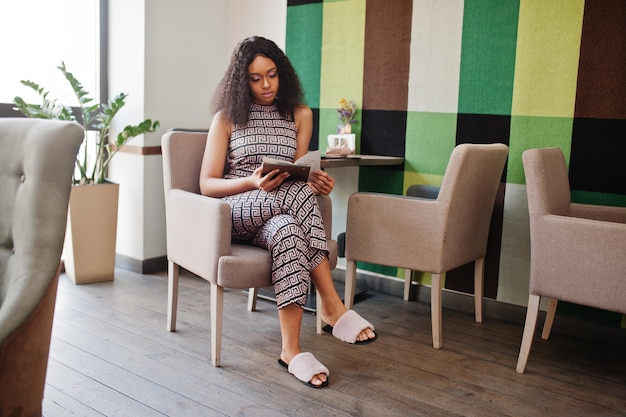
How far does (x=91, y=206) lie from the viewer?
11.3 feet

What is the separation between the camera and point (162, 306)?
3104mm

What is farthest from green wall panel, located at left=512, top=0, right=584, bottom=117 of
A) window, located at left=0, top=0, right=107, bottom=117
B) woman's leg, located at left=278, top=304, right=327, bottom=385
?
window, located at left=0, top=0, right=107, bottom=117

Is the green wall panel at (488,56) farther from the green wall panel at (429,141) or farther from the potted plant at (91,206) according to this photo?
Result: the potted plant at (91,206)

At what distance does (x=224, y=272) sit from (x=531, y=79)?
1.72 m

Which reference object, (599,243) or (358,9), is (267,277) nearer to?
(599,243)

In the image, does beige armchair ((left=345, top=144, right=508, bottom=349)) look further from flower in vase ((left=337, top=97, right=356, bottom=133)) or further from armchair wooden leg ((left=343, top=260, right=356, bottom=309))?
flower in vase ((left=337, top=97, right=356, bottom=133))

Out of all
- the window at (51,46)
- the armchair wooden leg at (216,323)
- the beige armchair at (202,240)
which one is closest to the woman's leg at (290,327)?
the beige armchair at (202,240)

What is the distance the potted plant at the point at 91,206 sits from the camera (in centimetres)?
337

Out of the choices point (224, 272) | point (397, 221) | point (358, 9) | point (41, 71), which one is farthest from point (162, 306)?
point (358, 9)

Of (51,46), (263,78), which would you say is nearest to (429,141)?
(263,78)

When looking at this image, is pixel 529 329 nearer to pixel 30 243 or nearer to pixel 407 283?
pixel 407 283

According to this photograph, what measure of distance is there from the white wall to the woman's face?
123 centimetres

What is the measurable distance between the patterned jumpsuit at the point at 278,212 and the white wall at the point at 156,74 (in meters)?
1.23

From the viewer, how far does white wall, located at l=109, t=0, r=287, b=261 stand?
12.0ft
